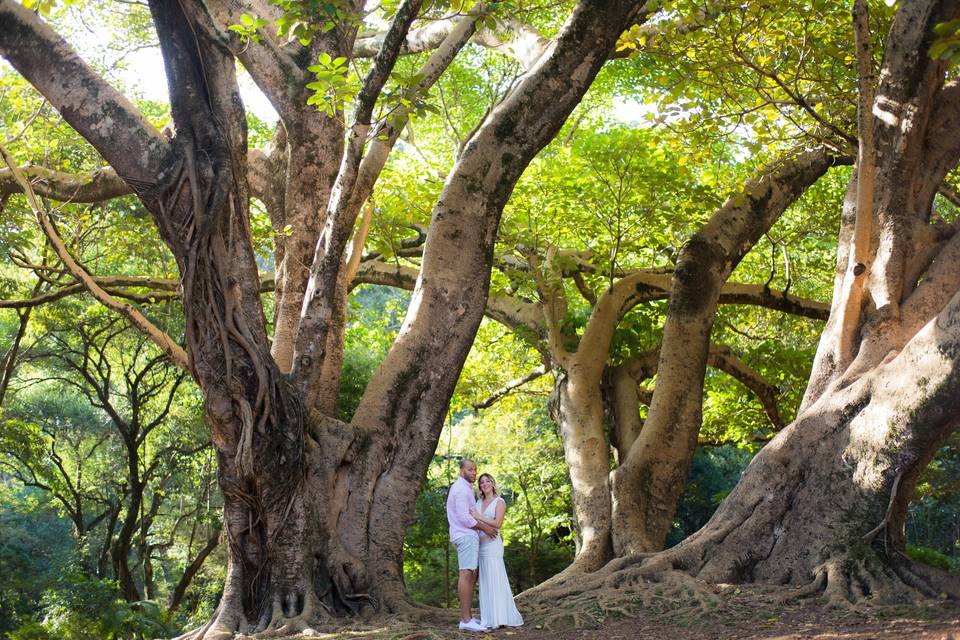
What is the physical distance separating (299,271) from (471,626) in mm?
3116

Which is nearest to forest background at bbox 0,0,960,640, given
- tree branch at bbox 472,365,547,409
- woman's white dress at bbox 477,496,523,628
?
tree branch at bbox 472,365,547,409

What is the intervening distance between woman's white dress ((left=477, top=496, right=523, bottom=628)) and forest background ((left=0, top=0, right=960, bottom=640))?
832 mm

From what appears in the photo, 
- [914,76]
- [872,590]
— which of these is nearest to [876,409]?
[872,590]

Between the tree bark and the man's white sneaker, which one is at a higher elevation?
the tree bark

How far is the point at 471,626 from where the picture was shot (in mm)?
6344

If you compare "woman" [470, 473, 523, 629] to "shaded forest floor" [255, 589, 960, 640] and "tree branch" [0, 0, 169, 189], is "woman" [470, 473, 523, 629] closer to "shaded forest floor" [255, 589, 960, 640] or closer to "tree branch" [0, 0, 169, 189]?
"shaded forest floor" [255, 589, 960, 640]

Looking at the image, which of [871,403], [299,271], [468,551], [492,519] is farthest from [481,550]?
[871,403]

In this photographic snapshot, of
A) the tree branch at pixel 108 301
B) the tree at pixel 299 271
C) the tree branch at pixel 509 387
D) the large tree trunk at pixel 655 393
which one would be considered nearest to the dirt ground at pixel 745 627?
the tree at pixel 299 271

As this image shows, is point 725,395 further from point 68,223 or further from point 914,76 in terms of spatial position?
point 68,223

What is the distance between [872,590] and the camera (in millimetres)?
5922

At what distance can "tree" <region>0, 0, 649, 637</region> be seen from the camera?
605cm

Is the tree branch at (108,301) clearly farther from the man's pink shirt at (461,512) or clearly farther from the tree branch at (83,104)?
the man's pink shirt at (461,512)

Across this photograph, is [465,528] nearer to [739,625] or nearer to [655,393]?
[739,625]

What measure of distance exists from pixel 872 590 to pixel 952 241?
2599mm
